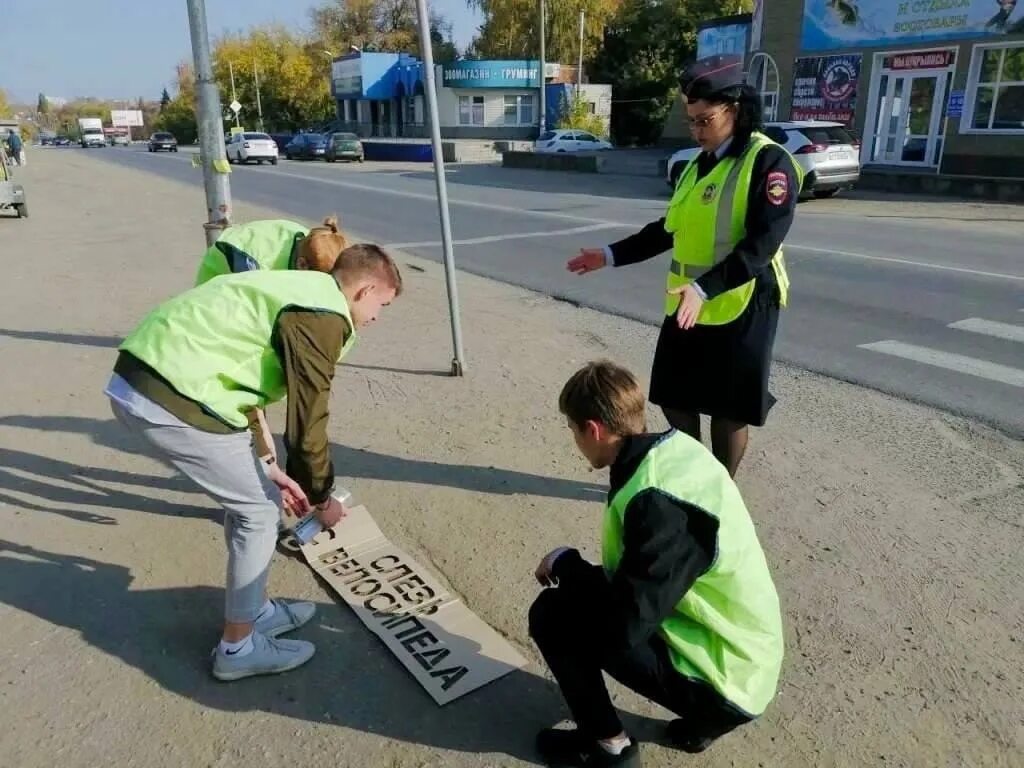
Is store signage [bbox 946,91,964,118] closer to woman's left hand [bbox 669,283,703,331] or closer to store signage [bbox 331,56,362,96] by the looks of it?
woman's left hand [bbox 669,283,703,331]

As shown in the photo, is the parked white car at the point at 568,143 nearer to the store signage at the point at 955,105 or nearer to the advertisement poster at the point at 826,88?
the advertisement poster at the point at 826,88

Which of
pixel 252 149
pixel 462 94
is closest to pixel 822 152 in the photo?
pixel 252 149

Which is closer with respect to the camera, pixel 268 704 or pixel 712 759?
pixel 712 759

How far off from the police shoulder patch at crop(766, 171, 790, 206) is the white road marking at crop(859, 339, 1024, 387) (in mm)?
3711

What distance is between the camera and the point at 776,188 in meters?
3.06

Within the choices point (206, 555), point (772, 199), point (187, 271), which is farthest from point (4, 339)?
point (772, 199)

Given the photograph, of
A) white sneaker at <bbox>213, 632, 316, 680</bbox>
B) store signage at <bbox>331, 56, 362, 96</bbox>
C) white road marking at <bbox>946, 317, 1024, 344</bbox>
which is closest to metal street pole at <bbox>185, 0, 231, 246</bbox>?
white sneaker at <bbox>213, 632, 316, 680</bbox>

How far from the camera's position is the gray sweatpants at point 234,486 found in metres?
2.49

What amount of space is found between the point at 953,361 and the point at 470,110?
53.9m

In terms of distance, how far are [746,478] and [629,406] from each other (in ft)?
7.78

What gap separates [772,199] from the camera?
10.1 ft

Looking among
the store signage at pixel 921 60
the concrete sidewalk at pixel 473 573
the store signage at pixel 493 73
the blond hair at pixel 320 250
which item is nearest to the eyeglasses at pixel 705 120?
the blond hair at pixel 320 250

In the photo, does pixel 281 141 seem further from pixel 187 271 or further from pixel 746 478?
pixel 746 478

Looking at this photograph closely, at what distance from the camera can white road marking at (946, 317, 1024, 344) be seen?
707cm
